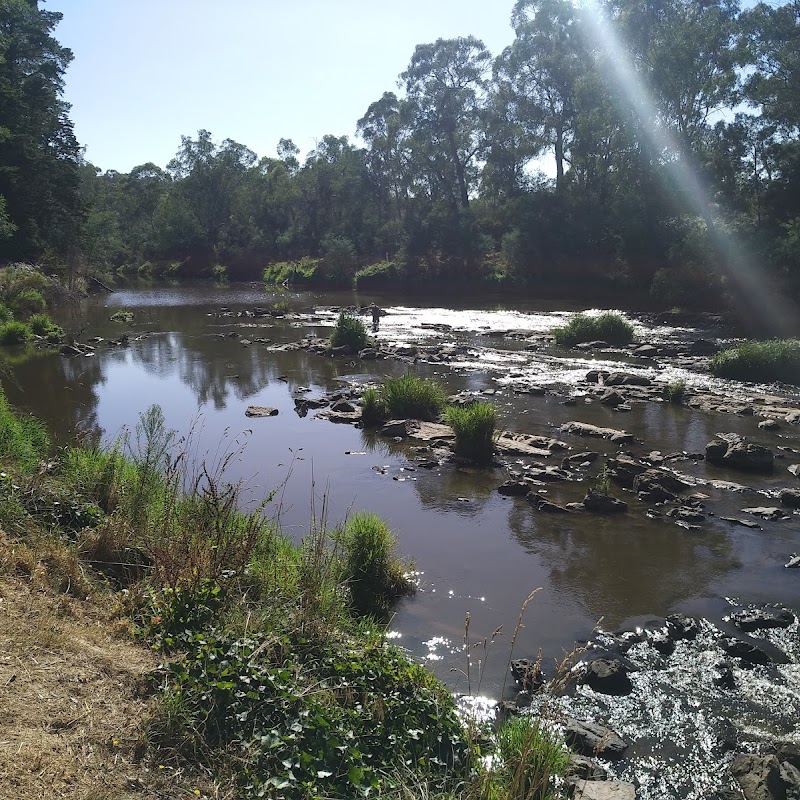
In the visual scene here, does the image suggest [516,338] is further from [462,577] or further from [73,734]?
[73,734]

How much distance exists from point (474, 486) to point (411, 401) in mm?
5335

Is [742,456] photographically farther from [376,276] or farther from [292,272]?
[292,272]

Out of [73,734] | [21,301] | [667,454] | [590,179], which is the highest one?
[590,179]

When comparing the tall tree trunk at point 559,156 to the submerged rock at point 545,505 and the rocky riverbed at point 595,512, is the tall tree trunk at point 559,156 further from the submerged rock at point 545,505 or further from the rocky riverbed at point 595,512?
the submerged rock at point 545,505

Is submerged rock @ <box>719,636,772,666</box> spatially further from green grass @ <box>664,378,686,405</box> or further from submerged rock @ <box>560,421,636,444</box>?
green grass @ <box>664,378,686,405</box>

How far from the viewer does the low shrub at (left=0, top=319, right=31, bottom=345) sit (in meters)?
30.4

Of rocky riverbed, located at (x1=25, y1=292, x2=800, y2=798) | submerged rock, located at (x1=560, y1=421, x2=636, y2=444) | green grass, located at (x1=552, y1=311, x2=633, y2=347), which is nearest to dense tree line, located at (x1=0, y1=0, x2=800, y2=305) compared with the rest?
green grass, located at (x1=552, y1=311, x2=633, y2=347)

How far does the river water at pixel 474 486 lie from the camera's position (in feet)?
26.9

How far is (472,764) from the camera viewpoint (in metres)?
4.64

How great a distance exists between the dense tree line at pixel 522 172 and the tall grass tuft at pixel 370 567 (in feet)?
96.6

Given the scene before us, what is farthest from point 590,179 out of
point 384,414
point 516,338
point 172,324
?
point 384,414

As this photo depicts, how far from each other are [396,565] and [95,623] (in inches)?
157

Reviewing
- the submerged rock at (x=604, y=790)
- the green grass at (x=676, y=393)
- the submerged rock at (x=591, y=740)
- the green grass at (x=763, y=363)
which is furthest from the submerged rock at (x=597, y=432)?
the submerged rock at (x=604, y=790)

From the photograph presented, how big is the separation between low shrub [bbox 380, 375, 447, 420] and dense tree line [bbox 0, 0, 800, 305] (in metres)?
22.9
